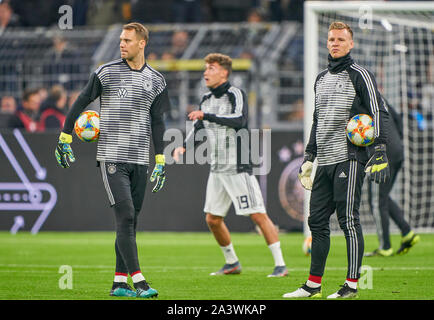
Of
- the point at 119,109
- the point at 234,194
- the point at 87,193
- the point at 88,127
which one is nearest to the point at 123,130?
the point at 119,109

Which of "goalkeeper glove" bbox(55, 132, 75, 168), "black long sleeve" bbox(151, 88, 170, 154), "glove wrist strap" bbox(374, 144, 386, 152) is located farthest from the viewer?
"black long sleeve" bbox(151, 88, 170, 154)

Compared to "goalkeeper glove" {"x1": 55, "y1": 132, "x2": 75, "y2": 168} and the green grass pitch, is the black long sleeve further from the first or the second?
the green grass pitch

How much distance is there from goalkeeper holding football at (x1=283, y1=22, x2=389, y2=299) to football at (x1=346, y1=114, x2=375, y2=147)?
0.07m

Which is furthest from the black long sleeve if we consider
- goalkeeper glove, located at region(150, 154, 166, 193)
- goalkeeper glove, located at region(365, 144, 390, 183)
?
goalkeeper glove, located at region(365, 144, 390, 183)

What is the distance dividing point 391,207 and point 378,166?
498 centimetres

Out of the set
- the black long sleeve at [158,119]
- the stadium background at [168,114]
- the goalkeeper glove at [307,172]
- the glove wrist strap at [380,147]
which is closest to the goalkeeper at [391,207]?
the stadium background at [168,114]

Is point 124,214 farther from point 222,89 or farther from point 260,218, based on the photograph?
point 222,89

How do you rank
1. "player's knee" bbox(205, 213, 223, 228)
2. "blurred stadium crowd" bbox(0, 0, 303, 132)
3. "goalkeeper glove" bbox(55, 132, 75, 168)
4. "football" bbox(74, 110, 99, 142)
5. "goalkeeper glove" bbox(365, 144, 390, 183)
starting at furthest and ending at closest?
1. "blurred stadium crowd" bbox(0, 0, 303, 132)
2. "player's knee" bbox(205, 213, 223, 228)
3. "football" bbox(74, 110, 99, 142)
4. "goalkeeper glove" bbox(55, 132, 75, 168)
5. "goalkeeper glove" bbox(365, 144, 390, 183)

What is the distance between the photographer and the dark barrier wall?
15.5 metres

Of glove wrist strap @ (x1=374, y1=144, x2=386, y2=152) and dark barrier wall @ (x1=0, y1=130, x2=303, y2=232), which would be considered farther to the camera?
dark barrier wall @ (x1=0, y1=130, x2=303, y2=232)

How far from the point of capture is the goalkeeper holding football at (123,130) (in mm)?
7344

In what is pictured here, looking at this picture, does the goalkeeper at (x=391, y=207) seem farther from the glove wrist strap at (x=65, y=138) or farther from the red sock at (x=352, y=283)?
the glove wrist strap at (x=65, y=138)

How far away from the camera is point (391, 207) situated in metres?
11.8

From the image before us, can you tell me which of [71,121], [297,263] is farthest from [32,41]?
[71,121]
